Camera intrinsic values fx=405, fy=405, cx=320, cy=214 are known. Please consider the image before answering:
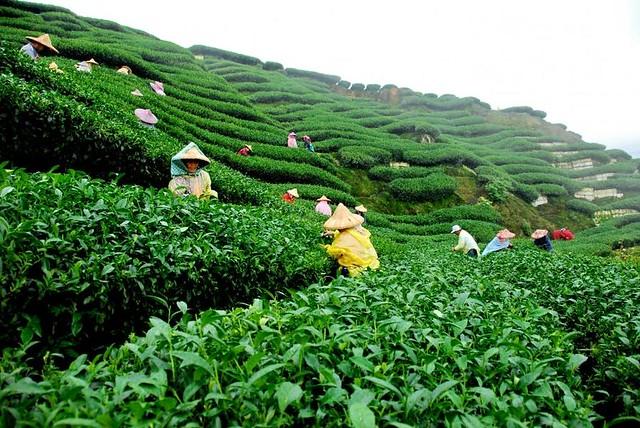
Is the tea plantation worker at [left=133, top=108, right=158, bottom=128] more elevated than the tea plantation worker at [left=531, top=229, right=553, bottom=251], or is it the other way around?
the tea plantation worker at [left=133, top=108, right=158, bottom=128]

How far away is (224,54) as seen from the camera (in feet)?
163

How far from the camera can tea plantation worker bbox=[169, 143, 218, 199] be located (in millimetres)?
7445

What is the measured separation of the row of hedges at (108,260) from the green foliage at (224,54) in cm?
4863

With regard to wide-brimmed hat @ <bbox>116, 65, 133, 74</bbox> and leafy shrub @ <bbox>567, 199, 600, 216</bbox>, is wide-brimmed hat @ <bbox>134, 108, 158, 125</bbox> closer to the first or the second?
wide-brimmed hat @ <bbox>116, 65, 133, 74</bbox>

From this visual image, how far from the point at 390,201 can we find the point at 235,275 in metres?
19.1

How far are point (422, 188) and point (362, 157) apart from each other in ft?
13.1

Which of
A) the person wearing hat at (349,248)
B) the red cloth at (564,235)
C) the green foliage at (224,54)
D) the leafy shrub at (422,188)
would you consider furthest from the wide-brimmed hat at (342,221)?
the green foliage at (224,54)

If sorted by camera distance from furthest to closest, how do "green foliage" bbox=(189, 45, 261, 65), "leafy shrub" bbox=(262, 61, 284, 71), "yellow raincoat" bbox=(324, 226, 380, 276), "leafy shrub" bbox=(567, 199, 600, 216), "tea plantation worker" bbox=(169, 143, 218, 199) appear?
1. "leafy shrub" bbox=(262, 61, 284, 71)
2. "green foliage" bbox=(189, 45, 261, 65)
3. "leafy shrub" bbox=(567, 199, 600, 216)
4. "tea plantation worker" bbox=(169, 143, 218, 199)
5. "yellow raincoat" bbox=(324, 226, 380, 276)

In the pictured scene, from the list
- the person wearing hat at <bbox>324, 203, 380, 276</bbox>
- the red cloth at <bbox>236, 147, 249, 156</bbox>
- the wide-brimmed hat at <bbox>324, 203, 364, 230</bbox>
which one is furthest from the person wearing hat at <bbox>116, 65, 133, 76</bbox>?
the person wearing hat at <bbox>324, 203, 380, 276</bbox>

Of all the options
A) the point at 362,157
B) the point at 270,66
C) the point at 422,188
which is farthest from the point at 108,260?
the point at 270,66

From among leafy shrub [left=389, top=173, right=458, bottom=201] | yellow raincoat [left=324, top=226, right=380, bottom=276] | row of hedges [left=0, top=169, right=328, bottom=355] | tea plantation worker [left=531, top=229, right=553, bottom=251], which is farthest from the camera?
leafy shrub [left=389, top=173, right=458, bottom=201]

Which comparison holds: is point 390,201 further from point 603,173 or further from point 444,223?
point 603,173

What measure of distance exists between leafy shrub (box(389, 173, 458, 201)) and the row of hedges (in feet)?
61.0

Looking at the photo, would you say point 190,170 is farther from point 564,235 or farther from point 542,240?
point 564,235
